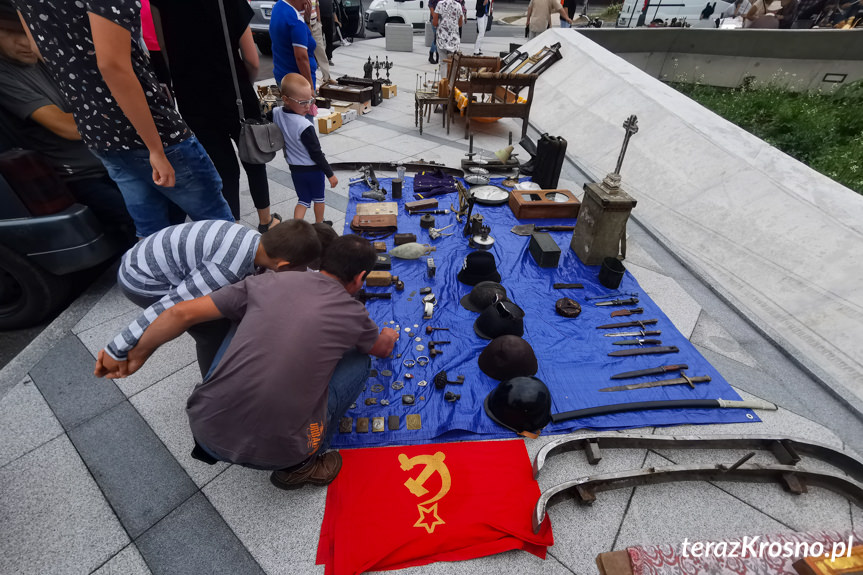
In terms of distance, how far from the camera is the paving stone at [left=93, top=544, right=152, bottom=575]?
2.06 metres

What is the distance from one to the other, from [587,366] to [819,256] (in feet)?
10.7

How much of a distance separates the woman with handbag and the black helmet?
3.61 meters

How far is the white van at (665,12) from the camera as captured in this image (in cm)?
1712

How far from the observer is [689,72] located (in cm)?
→ 1355

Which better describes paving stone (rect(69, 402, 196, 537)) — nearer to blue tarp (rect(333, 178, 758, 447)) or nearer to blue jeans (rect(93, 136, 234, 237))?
blue tarp (rect(333, 178, 758, 447))

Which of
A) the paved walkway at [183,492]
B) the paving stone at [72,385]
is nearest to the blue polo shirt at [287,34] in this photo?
the paved walkway at [183,492]

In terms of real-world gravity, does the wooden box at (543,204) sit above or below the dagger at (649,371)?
above

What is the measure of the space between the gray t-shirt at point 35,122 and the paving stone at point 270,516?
9.86 ft

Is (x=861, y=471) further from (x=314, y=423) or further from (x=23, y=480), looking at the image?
(x=23, y=480)

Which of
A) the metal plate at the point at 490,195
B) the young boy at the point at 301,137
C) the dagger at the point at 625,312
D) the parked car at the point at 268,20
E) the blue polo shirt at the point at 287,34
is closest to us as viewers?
the dagger at the point at 625,312

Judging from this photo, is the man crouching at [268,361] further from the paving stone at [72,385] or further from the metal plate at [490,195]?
the metal plate at [490,195]

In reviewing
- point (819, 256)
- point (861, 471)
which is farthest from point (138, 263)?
point (819, 256)

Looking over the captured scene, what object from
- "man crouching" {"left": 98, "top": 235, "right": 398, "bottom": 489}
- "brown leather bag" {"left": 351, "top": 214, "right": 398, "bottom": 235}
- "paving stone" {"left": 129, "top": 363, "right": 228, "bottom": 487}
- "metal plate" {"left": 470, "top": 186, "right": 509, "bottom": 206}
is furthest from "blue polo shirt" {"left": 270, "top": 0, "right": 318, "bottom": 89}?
"man crouching" {"left": 98, "top": 235, "right": 398, "bottom": 489}

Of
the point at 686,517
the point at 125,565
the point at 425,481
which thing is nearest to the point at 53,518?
the point at 125,565
